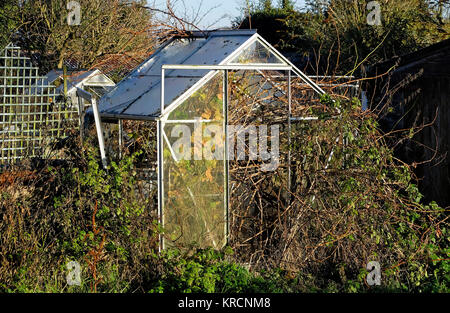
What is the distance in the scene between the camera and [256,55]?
22.6 ft

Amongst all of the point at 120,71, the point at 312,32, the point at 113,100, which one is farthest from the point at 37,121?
the point at 312,32

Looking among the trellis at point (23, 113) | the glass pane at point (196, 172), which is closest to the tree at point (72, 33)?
the trellis at point (23, 113)

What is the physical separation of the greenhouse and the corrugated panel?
0.02 metres

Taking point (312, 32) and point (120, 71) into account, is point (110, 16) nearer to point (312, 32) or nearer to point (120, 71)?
point (120, 71)

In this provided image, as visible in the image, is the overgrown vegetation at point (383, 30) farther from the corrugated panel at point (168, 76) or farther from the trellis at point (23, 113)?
the corrugated panel at point (168, 76)

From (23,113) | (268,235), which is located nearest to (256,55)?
(268,235)

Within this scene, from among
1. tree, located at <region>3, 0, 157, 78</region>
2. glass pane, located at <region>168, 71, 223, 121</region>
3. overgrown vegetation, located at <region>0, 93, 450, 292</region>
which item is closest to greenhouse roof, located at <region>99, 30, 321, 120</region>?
glass pane, located at <region>168, 71, 223, 121</region>

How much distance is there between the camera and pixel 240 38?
6957 millimetres

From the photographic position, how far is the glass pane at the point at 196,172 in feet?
20.8

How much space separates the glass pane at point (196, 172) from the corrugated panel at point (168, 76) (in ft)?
0.76

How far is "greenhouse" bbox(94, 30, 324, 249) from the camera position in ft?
20.8

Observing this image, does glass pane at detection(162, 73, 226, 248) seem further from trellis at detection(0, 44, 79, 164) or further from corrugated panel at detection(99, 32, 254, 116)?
trellis at detection(0, 44, 79, 164)

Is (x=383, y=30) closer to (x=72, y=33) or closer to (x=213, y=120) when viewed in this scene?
(x=72, y=33)

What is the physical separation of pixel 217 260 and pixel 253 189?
3.65ft
